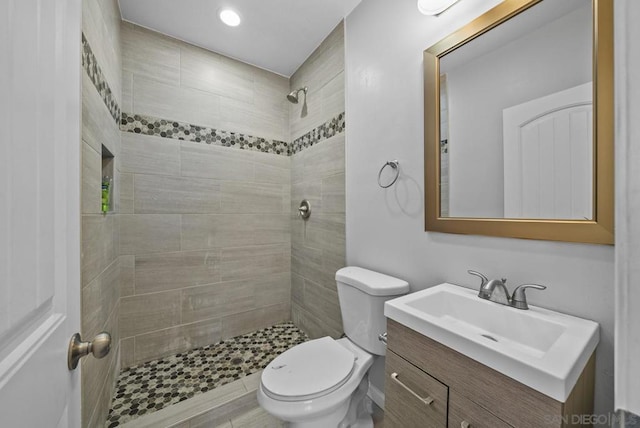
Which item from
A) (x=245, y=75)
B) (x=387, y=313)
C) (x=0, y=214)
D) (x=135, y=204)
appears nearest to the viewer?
(x=0, y=214)

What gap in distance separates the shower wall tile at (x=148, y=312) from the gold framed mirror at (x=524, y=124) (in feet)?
6.21

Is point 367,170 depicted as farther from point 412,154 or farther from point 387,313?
point 387,313

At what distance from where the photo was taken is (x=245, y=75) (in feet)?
7.16

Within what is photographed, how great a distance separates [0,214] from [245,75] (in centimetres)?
228

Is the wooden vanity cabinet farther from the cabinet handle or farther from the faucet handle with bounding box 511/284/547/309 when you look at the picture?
the faucet handle with bounding box 511/284/547/309

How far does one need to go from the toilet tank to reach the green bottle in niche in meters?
1.31

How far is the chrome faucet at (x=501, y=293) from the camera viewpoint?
0.89 m

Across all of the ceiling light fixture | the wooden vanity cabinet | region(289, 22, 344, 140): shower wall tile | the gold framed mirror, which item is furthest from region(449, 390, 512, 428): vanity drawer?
region(289, 22, 344, 140): shower wall tile

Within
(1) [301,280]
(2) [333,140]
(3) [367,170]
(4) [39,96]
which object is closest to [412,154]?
(3) [367,170]

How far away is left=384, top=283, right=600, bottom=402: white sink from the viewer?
1.91 feet

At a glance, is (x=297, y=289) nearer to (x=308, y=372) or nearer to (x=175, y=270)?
(x=175, y=270)

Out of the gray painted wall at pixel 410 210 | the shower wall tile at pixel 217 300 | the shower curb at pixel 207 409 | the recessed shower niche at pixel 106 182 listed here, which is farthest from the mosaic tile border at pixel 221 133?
the shower curb at pixel 207 409

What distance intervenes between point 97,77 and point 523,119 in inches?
72.8

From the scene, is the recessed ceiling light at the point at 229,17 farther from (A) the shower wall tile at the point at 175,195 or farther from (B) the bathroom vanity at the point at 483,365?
(B) the bathroom vanity at the point at 483,365
